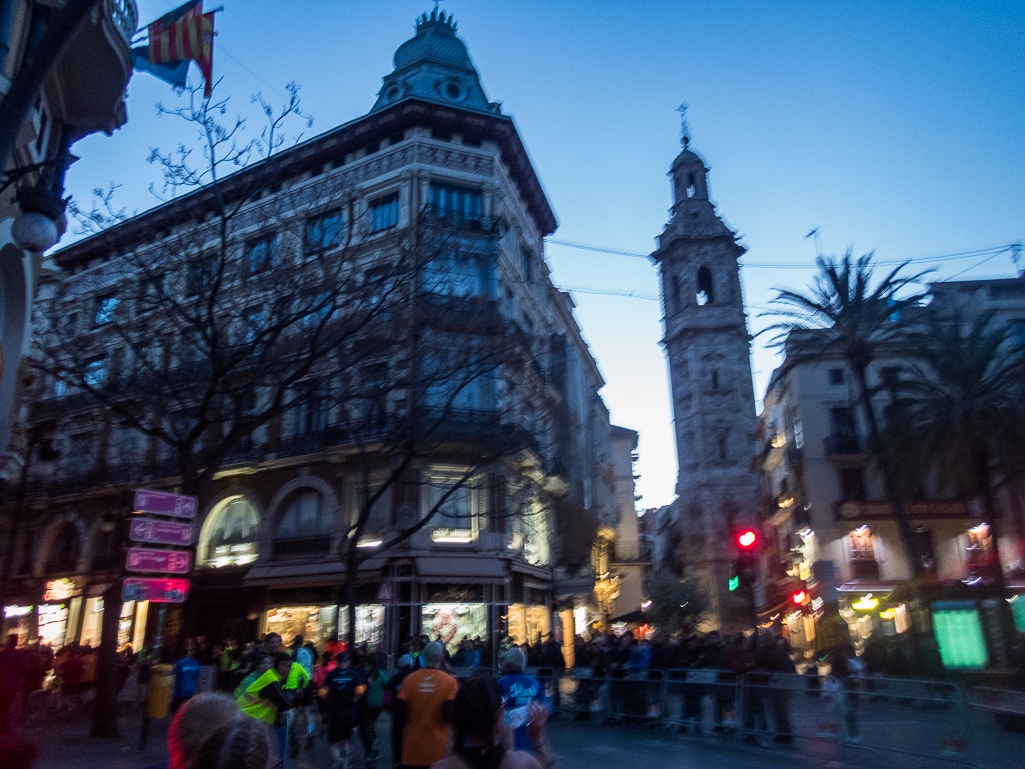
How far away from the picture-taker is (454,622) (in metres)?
24.3

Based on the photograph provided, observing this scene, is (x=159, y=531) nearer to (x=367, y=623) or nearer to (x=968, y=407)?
(x=367, y=623)

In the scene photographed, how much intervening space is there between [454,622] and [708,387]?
30824 millimetres

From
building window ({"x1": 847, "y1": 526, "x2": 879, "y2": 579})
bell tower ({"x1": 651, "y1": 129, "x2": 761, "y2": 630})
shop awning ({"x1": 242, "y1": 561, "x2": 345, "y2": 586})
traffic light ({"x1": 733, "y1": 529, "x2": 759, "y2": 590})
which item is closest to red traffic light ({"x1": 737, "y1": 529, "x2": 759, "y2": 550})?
traffic light ({"x1": 733, "y1": 529, "x2": 759, "y2": 590})

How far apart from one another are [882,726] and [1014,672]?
666 centimetres

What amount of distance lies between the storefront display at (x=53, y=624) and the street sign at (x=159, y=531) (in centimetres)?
2675

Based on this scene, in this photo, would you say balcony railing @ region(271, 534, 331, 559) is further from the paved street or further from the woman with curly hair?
the woman with curly hair

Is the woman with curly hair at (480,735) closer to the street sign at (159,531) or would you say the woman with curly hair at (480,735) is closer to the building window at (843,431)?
the street sign at (159,531)

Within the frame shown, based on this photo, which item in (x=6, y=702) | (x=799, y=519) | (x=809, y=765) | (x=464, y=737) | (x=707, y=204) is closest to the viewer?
(x=464, y=737)

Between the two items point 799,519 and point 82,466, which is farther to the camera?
point 799,519

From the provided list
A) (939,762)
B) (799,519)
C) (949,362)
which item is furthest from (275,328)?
(799,519)

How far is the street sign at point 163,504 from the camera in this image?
9.58m

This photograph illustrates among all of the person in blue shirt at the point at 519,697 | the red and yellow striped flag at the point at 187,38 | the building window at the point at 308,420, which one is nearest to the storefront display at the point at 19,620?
the building window at the point at 308,420

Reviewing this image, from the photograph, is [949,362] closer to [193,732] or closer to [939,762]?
[939,762]

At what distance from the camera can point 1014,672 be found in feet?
45.9
